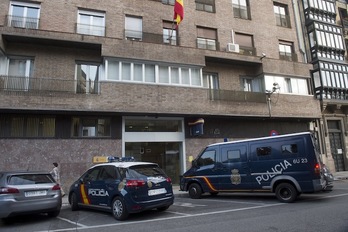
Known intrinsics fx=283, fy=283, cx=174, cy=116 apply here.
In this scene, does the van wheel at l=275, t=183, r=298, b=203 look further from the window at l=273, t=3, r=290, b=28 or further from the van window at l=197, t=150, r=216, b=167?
the window at l=273, t=3, r=290, b=28

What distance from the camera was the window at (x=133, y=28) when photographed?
54.6ft

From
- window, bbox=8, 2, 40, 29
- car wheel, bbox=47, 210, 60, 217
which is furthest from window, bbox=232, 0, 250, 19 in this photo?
car wheel, bbox=47, 210, 60, 217

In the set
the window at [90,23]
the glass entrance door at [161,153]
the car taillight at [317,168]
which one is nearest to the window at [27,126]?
the glass entrance door at [161,153]

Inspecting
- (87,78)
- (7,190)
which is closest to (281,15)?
(87,78)

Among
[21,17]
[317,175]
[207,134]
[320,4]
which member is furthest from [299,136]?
[320,4]

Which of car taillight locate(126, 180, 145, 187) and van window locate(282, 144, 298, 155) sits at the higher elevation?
van window locate(282, 144, 298, 155)

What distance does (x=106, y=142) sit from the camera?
14773mm

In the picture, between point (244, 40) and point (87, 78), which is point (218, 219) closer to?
point (87, 78)

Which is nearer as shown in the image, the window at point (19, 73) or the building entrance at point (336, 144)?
Answer: the window at point (19, 73)

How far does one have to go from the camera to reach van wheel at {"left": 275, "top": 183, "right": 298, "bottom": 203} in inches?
359

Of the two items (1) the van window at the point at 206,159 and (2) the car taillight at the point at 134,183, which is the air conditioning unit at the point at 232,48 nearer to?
(1) the van window at the point at 206,159

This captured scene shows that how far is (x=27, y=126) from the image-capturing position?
13742 mm

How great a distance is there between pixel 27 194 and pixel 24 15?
11123 mm

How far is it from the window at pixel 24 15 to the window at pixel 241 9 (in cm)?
1273
